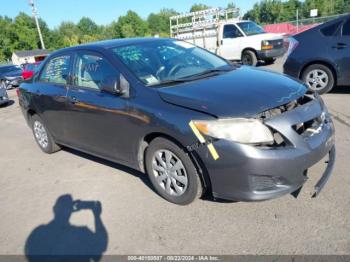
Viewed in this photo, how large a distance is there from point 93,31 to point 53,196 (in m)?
128

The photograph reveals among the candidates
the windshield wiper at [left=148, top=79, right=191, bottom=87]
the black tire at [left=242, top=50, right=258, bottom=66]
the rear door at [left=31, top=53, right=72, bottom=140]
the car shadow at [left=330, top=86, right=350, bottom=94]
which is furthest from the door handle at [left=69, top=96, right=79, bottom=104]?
the black tire at [left=242, top=50, right=258, bottom=66]

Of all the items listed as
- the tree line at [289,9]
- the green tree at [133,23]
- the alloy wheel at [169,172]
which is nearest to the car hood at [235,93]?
the alloy wheel at [169,172]

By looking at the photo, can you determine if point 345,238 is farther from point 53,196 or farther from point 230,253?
point 53,196

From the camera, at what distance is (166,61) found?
4.24 meters

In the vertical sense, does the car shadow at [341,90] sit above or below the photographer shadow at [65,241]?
below

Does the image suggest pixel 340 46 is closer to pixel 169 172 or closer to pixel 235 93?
pixel 235 93

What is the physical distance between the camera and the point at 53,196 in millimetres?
4336

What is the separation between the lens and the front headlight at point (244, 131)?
3.01 m

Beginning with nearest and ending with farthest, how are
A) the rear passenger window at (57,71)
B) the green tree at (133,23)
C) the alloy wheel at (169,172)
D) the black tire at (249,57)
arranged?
the alloy wheel at (169,172) < the rear passenger window at (57,71) < the black tire at (249,57) < the green tree at (133,23)

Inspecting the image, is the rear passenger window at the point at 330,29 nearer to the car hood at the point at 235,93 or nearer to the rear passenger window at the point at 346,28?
the rear passenger window at the point at 346,28

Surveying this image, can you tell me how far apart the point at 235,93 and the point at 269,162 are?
2.52 ft

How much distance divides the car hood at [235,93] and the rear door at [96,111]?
67 cm

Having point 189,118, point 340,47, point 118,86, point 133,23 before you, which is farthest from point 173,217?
point 133,23

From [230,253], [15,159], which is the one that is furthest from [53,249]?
[15,159]
